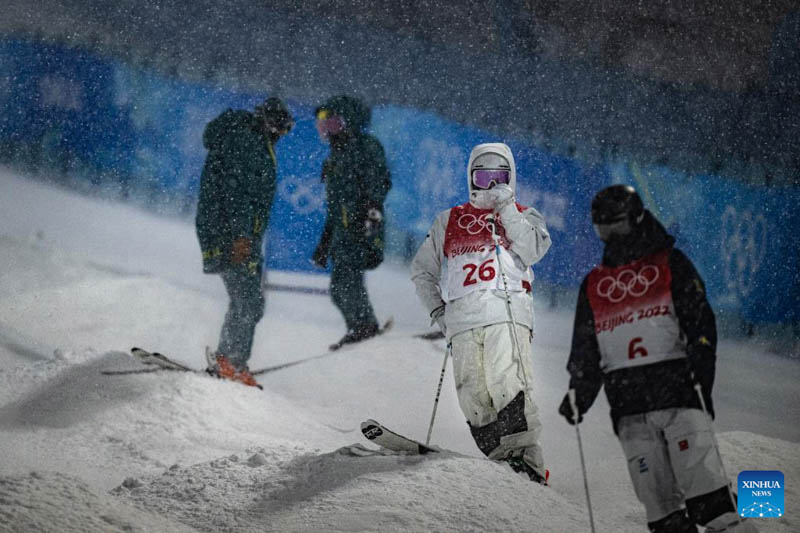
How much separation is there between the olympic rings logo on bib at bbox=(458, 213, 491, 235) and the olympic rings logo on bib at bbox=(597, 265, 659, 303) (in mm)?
1057

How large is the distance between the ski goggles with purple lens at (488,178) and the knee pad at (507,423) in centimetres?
82

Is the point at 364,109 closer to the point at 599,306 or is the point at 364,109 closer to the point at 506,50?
the point at 506,50

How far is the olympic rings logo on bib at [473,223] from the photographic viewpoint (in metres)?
2.98

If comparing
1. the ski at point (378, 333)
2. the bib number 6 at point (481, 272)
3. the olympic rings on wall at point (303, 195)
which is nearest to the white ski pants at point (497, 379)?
the bib number 6 at point (481, 272)

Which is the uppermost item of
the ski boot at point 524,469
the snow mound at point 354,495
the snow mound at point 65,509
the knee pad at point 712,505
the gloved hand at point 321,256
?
the gloved hand at point 321,256

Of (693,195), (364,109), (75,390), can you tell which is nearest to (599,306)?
(75,390)

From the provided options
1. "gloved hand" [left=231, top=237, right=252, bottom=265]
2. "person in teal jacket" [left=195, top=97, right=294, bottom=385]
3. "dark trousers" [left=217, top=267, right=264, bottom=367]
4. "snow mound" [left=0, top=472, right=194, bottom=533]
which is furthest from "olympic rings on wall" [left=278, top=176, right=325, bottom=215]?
"snow mound" [left=0, top=472, right=194, bottom=533]

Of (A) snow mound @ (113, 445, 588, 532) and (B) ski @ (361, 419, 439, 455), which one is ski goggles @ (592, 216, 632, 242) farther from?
(B) ski @ (361, 419, 439, 455)

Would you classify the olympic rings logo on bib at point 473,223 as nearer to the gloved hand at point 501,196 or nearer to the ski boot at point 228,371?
the gloved hand at point 501,196

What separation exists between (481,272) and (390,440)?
2.40ft

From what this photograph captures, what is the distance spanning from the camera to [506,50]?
20.9 ft

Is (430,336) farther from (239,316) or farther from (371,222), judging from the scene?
(239,316)

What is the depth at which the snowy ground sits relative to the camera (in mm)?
2273

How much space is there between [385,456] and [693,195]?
4.57m
